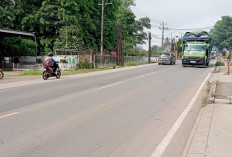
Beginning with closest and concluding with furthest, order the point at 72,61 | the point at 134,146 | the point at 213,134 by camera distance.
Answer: the point at 134,146 < the point at 213,134 < the point at 72,61

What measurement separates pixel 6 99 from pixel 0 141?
5087 mm

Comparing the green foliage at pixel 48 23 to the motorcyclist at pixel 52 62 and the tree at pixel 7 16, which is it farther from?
the motorcyclist at pixel 52 62

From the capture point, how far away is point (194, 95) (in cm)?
1099

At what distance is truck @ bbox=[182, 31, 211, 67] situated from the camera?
2967 cm

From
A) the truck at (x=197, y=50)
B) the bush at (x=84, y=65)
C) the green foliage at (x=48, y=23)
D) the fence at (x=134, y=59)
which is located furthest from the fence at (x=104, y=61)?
the truck at (x=197, y=50)

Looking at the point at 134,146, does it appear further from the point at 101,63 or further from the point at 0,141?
the point at 101,63

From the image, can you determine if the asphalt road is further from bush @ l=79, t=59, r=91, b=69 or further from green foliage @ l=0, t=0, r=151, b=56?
green foliage @ l=0, t=0, r=151, b=56

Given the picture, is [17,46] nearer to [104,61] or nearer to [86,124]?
[104,61]

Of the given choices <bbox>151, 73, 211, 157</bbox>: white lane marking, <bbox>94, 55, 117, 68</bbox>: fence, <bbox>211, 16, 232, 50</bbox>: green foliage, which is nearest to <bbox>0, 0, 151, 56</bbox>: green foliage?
<bbox>94, 55, 117, 68</bbox>: fence

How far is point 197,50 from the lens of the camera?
98.4 ft

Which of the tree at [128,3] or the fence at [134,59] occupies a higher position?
the tree at [128,3]

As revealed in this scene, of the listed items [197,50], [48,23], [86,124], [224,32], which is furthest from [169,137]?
[224,32]

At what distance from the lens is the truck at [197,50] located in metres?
29.7

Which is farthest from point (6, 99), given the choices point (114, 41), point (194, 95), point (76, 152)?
point (114, 41)
